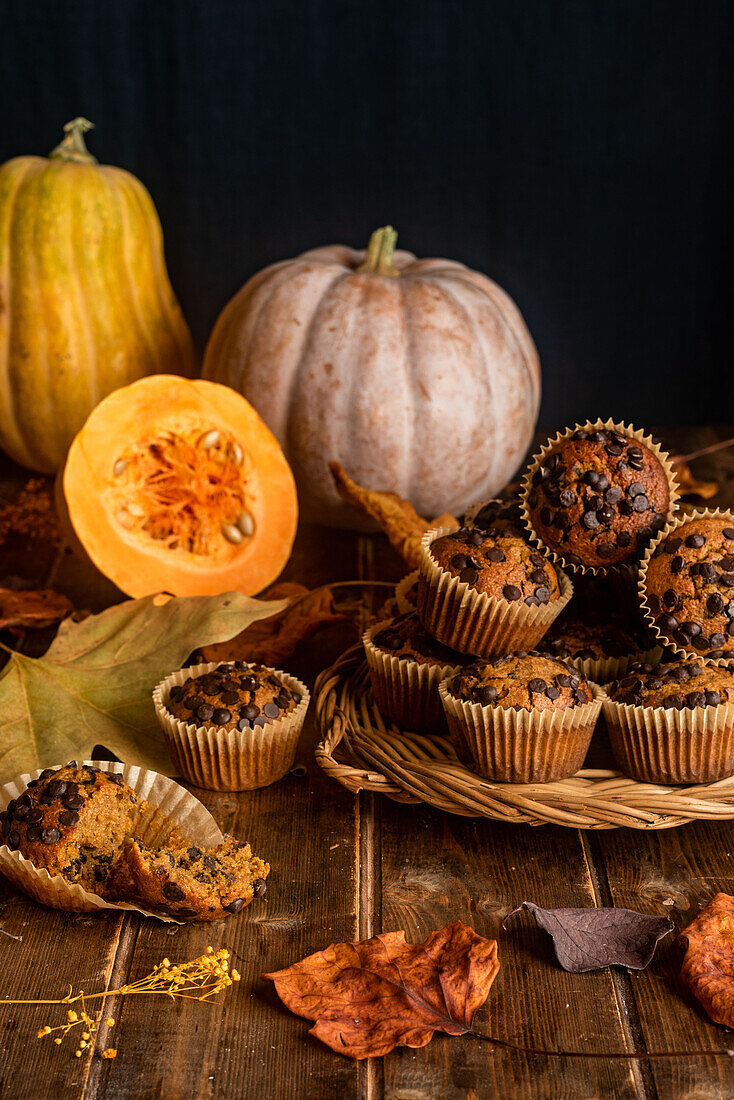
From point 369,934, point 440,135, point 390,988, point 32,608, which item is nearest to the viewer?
point 390,988

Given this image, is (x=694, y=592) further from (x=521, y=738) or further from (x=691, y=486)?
(x=691, y=486)

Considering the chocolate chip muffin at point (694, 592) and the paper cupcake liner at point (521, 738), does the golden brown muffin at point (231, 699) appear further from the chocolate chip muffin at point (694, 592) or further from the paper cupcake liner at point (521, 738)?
the chocolate chip muffin at point (694, 592)

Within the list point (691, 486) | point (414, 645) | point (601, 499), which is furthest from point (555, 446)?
point (691, 486)

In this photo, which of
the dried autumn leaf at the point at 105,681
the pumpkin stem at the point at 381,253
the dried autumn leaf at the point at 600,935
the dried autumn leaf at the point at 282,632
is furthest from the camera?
the pumpkin stem at the point at 381,253

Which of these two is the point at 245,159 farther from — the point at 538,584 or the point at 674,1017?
the point at 674,1017

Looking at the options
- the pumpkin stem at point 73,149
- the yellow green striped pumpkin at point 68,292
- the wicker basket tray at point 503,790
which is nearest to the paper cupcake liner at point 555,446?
the wicker basket tray at point 503,790

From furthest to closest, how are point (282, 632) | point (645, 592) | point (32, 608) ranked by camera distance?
point (32, 608), point (282, 632), point (645, 592)

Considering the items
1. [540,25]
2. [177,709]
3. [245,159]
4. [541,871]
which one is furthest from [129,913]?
[540,25]
